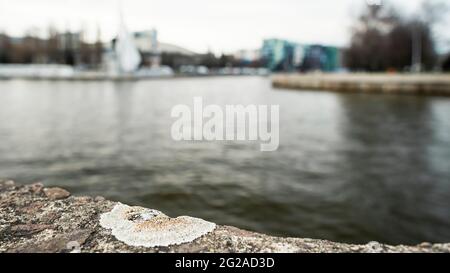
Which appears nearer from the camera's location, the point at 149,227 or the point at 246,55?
the point at 149,227

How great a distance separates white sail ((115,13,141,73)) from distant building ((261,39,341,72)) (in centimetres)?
5543

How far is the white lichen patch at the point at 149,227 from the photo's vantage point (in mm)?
1932

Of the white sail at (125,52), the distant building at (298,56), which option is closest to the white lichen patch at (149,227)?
the white sail at (125,52)

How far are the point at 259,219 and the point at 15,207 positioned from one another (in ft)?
13.5

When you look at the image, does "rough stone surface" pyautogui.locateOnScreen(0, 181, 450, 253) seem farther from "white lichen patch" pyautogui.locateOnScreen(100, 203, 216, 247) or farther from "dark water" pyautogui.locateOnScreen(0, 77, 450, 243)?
"dark water" pyautogui.locateOnScreen(0, 77, 450, 243)

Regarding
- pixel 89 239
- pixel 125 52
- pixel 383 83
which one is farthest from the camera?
pixel 125 52

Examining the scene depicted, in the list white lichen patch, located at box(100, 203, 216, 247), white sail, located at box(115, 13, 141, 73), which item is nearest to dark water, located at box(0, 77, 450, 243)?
white lichen patch, located at box(100, 203, 216, 247)

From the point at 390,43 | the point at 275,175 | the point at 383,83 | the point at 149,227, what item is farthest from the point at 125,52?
the point at 149,227

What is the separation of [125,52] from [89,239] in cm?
10036

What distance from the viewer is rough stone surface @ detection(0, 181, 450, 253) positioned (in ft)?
6.17

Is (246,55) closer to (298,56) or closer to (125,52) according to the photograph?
(298,56)

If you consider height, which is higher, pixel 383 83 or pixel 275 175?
pixel 383 83

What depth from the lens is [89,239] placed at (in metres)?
1.96
